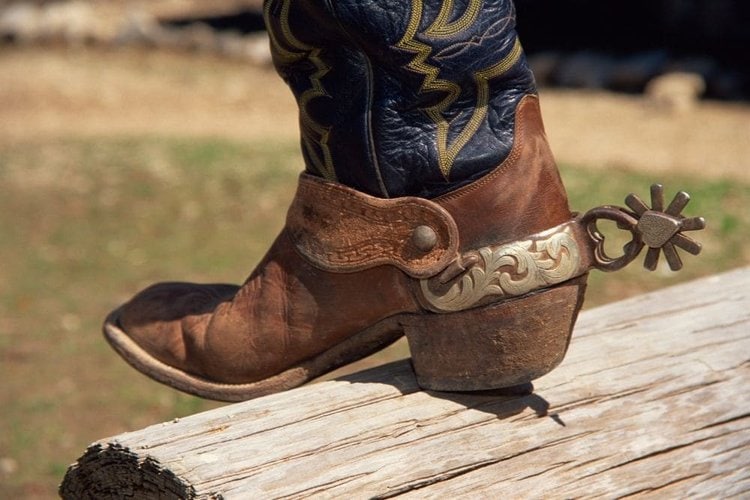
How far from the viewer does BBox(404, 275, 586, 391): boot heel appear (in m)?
1.68

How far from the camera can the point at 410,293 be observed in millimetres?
1737

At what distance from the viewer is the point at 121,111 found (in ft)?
26.3

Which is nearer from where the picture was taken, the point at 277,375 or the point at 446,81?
the point at 446,81

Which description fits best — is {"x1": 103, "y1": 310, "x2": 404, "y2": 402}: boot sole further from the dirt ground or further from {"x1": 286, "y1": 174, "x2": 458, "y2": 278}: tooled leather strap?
the dirt ground

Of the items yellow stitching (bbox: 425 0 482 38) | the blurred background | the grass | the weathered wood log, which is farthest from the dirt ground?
yellow stitching (bbox: 425 0 482 38)

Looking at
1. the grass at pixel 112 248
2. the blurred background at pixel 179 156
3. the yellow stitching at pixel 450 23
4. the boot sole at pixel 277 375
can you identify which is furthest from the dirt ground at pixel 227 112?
the yellow stitching at pixel 450 23

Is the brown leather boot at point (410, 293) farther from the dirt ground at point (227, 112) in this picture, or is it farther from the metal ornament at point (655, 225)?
the dirt ground at point (227, 112)

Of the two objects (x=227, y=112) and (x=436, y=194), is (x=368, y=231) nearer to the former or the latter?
A: (x=436, y=194)

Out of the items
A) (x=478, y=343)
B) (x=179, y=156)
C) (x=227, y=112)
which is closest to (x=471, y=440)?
(x=478, y=343)

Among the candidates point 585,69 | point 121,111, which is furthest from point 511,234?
point 585,69

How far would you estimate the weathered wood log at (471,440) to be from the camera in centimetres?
157

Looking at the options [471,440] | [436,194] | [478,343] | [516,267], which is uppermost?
[436,194]

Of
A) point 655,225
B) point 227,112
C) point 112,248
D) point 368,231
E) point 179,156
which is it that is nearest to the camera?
point 655,225

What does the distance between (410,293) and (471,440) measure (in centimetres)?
24
